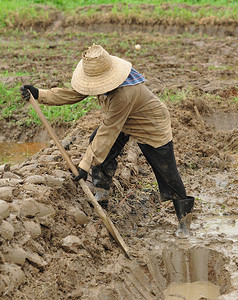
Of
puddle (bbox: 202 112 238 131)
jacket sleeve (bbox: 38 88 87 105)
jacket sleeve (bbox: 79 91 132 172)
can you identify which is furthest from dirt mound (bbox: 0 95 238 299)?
puddle (bbox: 202 112 238 131)

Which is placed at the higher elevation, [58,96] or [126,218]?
[58,96]

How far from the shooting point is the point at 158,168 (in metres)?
3.85

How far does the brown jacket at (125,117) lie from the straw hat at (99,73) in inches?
3.7

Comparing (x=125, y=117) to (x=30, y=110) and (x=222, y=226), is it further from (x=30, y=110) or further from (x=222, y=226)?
(x=30, y=110)

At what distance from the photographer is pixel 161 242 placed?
3.96m

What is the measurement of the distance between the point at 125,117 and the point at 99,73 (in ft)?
1.28

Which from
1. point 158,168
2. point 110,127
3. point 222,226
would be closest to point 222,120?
point 222,226

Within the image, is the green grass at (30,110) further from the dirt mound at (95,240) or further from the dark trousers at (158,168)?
the dark trousers at (158,168)

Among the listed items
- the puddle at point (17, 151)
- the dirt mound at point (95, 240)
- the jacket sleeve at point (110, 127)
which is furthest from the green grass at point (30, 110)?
the jacket sleeve at point (110, 127)

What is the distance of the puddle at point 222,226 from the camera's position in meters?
4.14

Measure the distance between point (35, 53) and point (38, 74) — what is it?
89.6 inches

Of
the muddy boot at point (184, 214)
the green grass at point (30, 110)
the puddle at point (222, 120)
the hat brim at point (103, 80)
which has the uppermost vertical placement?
the hat brim at point (103, 80)

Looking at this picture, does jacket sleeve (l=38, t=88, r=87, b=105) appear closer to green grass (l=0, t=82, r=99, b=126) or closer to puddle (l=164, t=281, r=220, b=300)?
puddle (l=164, t=281, r=220, b=300)

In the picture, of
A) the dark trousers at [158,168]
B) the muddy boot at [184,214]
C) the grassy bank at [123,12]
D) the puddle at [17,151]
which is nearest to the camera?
the dark trousers at [158,168]
